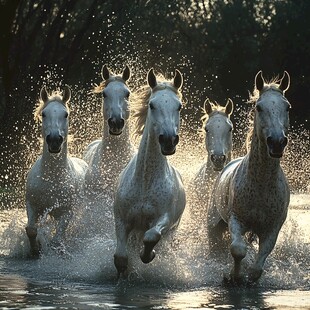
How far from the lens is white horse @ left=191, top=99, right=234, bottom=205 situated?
46.2 feet

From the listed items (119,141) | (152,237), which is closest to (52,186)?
(119,141)

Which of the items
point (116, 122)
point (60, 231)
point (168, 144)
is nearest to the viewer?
point (168, 144)

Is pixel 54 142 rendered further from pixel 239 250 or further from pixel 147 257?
pixel 239 250

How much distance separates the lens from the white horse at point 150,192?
1102 centimetres

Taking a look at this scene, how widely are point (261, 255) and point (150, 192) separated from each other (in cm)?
117

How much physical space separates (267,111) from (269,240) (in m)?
1.25

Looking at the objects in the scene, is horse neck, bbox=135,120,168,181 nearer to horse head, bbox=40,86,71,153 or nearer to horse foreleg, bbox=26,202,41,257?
horse head, bbox=40,86,71,153

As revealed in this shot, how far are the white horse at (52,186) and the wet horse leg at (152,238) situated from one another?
2.77 metres

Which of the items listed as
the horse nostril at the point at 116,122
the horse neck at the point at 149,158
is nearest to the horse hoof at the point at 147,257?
the horse neck at the point at 149,158

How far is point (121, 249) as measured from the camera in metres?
11.2

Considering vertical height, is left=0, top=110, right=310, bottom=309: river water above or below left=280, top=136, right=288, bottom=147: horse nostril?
below

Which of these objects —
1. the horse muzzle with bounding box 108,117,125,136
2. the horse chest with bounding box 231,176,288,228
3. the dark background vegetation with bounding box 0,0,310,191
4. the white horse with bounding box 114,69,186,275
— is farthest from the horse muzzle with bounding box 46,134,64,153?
the dark background vegetation with bounding box 0,0,310,191

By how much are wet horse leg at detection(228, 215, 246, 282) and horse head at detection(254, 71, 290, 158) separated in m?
0.86

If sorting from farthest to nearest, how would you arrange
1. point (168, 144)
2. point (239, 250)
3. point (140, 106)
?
point (140, 106)
point (239, 250)
point (168, 144)
